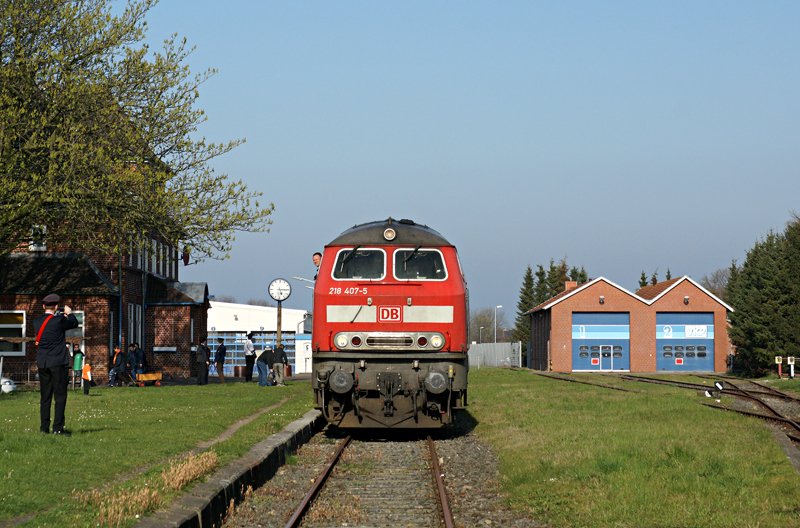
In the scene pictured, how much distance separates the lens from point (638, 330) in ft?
236

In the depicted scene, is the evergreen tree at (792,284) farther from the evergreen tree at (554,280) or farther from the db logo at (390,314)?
the evergreen tree at (554,280)

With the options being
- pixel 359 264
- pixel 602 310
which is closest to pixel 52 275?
pixel 359 264

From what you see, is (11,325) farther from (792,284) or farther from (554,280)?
(554,280)

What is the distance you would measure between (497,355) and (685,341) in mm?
22922

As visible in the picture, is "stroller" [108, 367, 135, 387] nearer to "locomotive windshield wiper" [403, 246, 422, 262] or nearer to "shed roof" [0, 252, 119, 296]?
"shed roof" [0, 252, 119, 296]

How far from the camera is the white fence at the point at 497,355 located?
83.4 metres

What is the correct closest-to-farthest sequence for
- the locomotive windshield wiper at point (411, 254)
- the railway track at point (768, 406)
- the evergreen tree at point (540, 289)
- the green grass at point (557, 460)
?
the green grass at point (557, 460), the locomotive windshield wiper at point (411, 254), the railway track at point (768, 406), the evergreen tree at point (540, 289)

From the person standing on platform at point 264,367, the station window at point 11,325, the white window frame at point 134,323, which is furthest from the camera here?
the white window frame at point 134,323

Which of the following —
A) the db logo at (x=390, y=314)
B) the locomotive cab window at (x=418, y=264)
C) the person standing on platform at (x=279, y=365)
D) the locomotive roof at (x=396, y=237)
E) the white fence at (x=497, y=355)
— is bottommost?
the white fence at (x=497, y=355)

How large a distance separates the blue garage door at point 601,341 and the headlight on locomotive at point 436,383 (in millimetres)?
57907

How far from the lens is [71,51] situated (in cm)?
2780

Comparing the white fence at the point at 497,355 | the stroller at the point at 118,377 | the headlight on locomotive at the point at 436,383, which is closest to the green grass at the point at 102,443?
the headlight on locomotive at the point at 436,383

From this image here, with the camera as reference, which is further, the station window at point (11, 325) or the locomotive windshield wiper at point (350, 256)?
the station window at point (11, 325)

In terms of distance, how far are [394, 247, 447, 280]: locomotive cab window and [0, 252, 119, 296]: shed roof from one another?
22.5 meters
